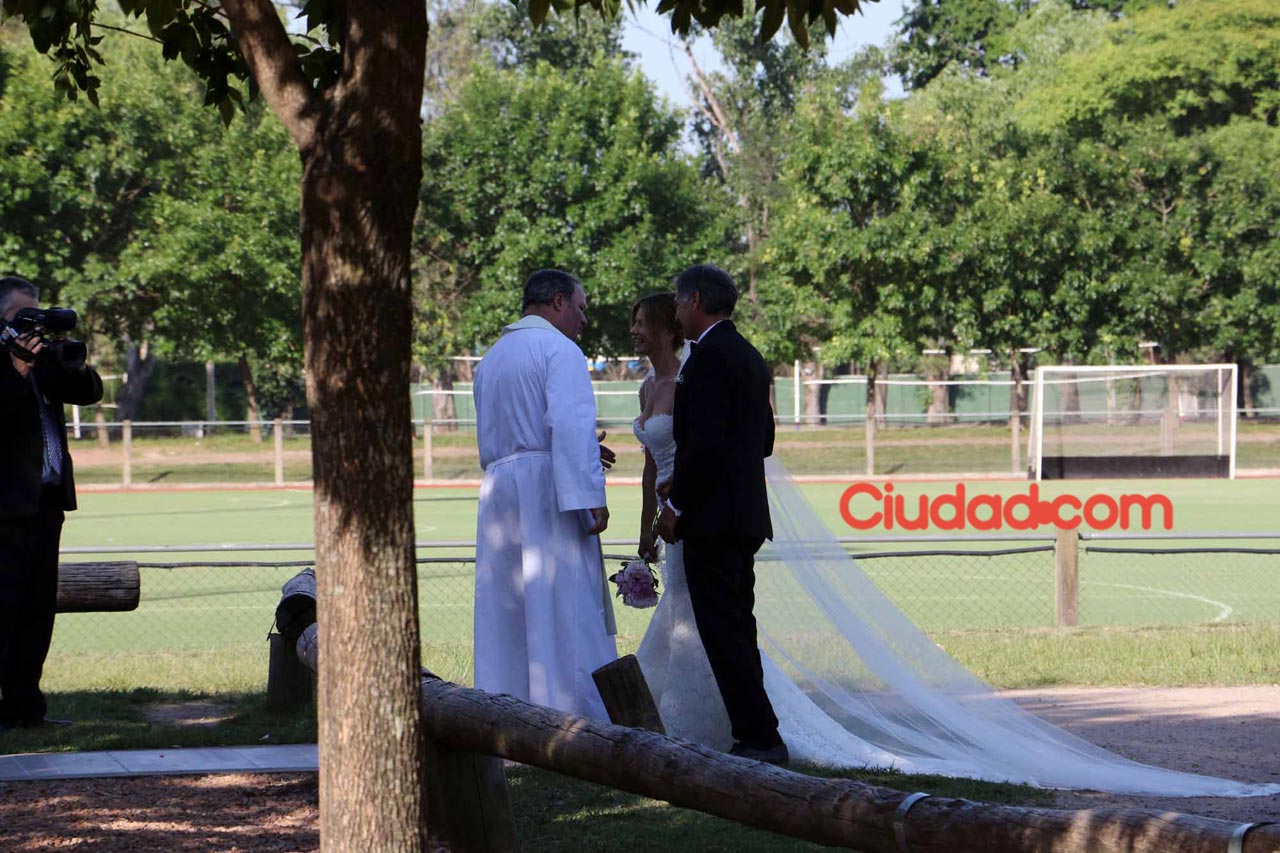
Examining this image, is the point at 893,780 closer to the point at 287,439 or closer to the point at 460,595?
the point at 460,595

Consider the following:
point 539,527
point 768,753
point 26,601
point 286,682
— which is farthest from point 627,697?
point 26,601

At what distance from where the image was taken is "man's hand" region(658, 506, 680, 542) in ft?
22.1

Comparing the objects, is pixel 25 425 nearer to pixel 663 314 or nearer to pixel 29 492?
pixel 29 492

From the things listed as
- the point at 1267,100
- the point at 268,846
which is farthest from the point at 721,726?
the point at 1267,100

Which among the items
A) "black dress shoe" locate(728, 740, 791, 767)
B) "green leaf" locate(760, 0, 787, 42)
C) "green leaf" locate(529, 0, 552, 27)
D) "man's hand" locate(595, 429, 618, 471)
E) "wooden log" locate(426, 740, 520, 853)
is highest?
"green leaf" locate(529, 0, 552, 27)

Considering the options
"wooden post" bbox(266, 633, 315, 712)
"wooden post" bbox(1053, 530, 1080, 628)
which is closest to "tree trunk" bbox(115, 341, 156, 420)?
"wooden post" bbox(1053, 530, 1080, 628)

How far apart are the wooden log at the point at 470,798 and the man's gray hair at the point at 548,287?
3006 mm

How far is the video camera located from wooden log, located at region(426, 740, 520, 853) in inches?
136

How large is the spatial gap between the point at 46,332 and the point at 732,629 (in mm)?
3412

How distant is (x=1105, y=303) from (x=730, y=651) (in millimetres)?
40275

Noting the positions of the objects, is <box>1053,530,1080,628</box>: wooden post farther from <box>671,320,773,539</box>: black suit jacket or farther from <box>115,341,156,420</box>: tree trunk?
<box>115,341,156,420</box>: tree trunk

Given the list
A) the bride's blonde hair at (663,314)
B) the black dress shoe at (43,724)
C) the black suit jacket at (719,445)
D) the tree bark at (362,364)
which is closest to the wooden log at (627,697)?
the tree bark at (362,364)

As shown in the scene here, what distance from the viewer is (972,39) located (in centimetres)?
7356

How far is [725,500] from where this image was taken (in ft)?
21.7
